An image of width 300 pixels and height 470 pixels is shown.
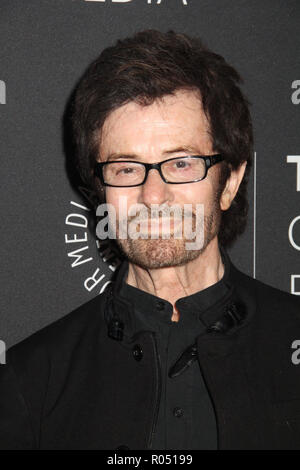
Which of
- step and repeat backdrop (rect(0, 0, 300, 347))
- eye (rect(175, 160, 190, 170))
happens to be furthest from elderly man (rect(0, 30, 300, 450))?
step and repeat backdrop (rect(0, 0, 300, 347))

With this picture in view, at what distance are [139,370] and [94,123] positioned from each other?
0.72 m

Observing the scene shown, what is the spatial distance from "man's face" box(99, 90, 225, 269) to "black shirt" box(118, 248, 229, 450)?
0.12m

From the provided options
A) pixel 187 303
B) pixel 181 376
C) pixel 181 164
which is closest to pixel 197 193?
pixel 181 164

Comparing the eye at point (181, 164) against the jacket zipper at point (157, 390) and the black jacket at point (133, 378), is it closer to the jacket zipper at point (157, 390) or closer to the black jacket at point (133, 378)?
the black jacket at point (133, 378)

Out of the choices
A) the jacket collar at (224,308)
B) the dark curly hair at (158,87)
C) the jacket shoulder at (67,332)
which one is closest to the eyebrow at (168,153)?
the dark curly hair at (158,87)

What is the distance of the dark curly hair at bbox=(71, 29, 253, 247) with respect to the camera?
4.72 ft

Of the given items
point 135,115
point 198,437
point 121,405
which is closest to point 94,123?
point 135,115

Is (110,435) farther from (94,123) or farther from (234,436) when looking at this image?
(94,123)

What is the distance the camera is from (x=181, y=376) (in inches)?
53.3

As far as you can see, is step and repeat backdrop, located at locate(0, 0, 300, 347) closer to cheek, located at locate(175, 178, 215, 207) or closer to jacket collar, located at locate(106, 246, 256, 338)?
jacket collar, located at locate(106, 246, 256, 338)

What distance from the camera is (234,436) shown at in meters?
1.29

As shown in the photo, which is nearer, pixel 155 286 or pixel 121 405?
pixel 121 405

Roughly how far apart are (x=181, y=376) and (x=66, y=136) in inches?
37.0

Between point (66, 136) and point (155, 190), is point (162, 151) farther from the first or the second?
point (66, 136)
